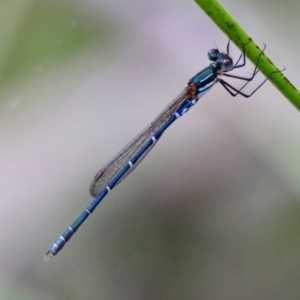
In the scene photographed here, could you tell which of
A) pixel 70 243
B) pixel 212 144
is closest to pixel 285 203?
pixel 212 144

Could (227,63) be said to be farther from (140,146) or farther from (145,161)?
(145,161)

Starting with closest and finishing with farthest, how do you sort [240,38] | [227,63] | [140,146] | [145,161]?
[240,38] < [227,63] < [140,146] < [145,161]

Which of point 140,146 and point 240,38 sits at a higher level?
point 240,38

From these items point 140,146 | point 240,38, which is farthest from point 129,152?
point 240,38

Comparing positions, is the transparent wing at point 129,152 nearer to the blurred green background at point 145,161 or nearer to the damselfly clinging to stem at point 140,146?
the damselfly clinging to stem at point 140,146

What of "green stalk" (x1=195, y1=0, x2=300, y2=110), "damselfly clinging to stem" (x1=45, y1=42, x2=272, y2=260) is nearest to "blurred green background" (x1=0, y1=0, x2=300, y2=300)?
"damselfly clinging to stem" (x1=45, y1=42, x2=272, y2=260)
